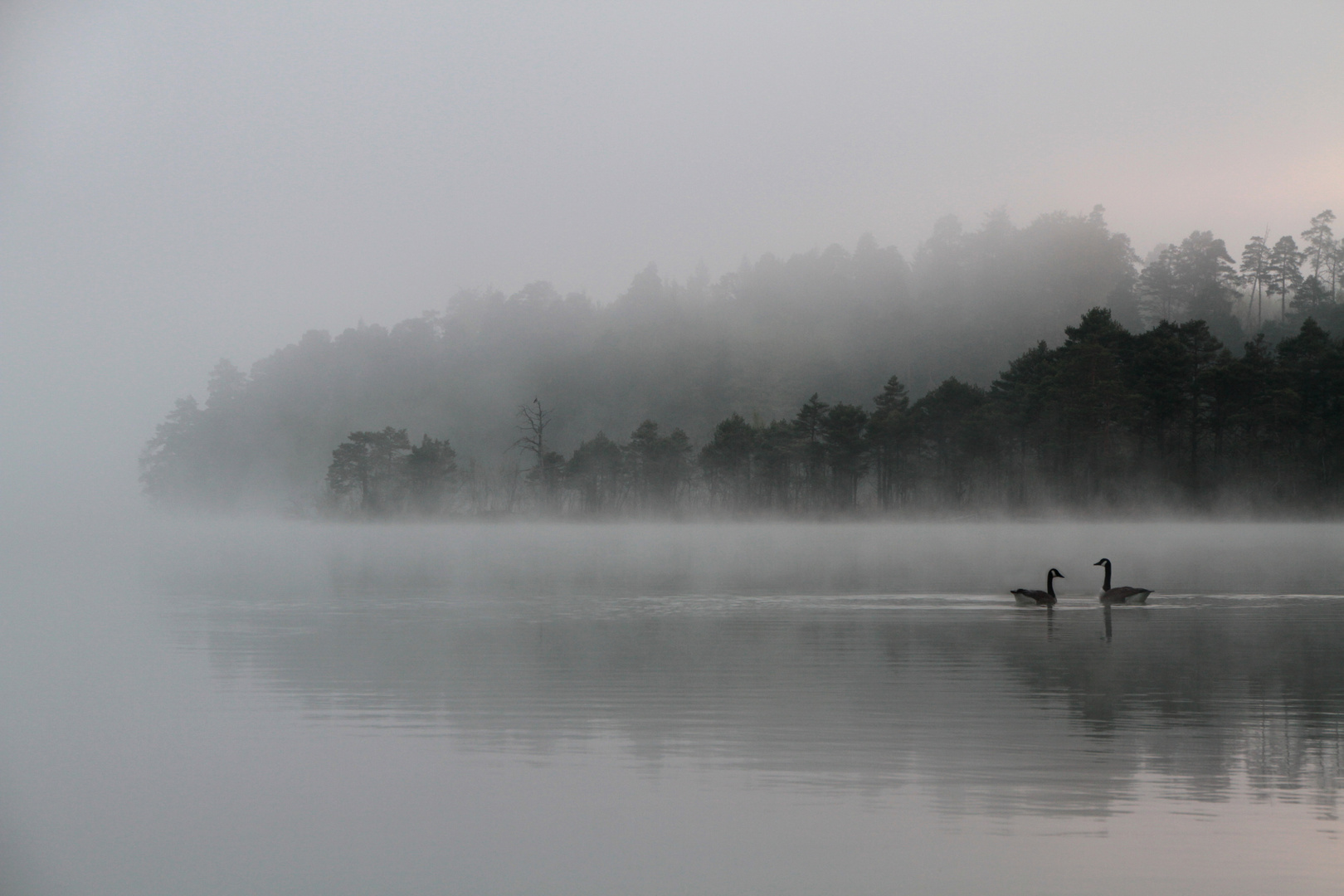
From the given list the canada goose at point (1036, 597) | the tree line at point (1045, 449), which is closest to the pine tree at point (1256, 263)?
the tree line at point (1045, 449)

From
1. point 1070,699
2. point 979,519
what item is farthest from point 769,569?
point 979,519

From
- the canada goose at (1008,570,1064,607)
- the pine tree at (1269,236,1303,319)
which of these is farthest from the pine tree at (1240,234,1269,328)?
the canada goose at (1008,570,1064,607)

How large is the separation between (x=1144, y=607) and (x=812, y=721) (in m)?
14.3

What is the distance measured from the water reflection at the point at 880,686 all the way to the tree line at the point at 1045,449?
215ft

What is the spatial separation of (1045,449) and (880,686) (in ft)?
272

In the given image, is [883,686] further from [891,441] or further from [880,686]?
[891,441]

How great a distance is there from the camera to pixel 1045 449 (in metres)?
92.4

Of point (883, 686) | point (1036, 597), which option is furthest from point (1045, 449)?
point (883, 686)

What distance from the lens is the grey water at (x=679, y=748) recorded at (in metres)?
7.70

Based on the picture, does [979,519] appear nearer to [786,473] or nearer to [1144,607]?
[786,473]

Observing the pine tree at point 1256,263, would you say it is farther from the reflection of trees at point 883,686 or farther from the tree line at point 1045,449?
the reflection of trees at point 883,686

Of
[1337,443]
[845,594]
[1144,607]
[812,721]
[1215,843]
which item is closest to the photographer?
[1215,843]

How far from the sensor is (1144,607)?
23766 mm

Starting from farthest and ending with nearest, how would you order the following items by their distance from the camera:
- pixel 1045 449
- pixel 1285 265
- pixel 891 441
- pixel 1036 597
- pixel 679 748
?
pixel 1285 265, pixel 891 441, pixel 1045 449, pixel 1036 597, pixel 679 748
